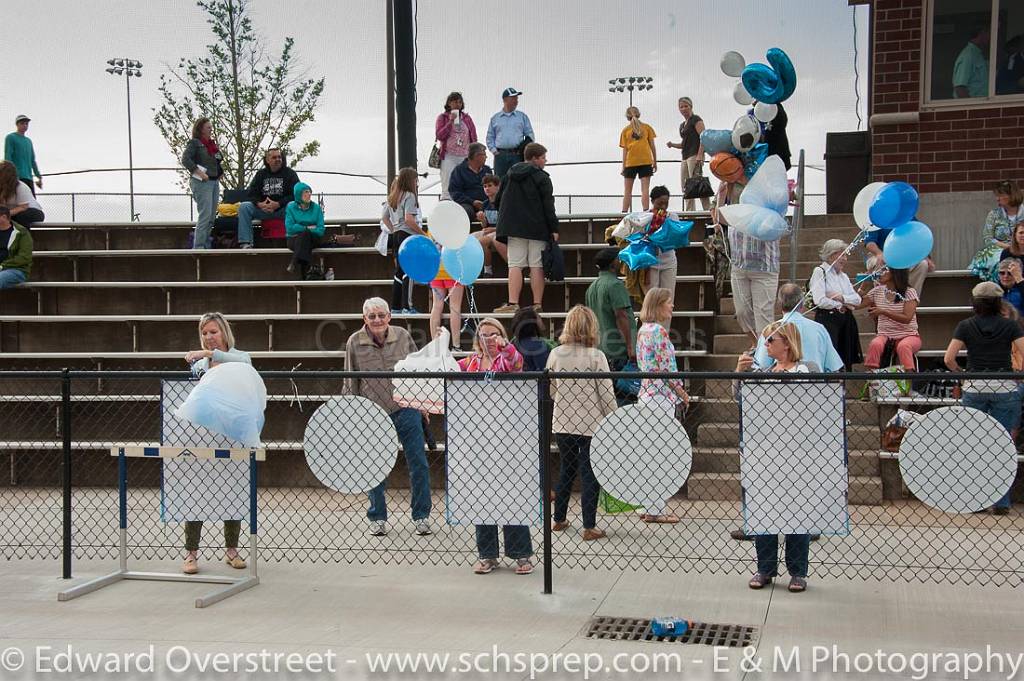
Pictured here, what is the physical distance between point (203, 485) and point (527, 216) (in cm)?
516

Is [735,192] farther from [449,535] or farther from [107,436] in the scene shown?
[107,436]

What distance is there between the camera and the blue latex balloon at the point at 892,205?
7469 mm

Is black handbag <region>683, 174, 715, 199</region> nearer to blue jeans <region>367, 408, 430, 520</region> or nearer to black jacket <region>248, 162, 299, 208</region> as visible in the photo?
black jacket <region>248, 162, 299, 208</region>

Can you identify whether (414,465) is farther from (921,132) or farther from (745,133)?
(921,132)

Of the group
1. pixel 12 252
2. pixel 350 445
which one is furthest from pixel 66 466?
pixel 12 252

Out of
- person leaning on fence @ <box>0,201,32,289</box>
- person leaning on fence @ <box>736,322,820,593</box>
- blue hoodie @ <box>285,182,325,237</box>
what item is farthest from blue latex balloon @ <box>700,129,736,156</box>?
person leaning on fence @ <box>0,201,32,289</box>

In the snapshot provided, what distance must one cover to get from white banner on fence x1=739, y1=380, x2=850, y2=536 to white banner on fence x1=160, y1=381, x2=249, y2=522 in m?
3.11

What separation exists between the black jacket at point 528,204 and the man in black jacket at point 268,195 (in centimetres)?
388

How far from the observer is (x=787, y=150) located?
10.6m

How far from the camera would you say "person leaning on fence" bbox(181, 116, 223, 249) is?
13.5m

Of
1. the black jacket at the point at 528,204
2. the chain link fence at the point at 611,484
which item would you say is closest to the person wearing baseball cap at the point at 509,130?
the black jacket at the point at 528,204

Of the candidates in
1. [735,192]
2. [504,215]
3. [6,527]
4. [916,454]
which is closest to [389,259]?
[504,215]

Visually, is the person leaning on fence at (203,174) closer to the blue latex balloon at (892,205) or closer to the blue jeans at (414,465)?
the blue jeans at (414,465)

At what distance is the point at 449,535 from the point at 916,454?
340 centimetres
